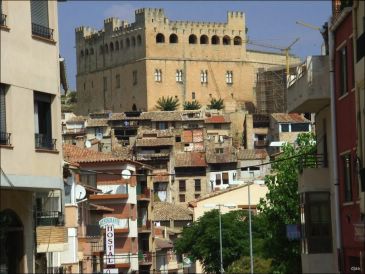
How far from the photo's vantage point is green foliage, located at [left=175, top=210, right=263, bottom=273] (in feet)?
247

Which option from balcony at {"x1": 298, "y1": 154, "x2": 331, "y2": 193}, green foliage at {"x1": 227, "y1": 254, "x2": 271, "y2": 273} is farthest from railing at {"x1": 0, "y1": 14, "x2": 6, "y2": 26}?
green foliage at {"x1": 227, "y1": 254, "x2": 271, "y2": 273}

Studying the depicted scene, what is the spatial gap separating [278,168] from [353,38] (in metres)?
23.5

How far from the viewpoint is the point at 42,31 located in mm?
26234

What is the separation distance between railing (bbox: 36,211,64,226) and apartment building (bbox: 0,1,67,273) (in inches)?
1.0

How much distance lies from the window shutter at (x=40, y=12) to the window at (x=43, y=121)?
1382 millimetres

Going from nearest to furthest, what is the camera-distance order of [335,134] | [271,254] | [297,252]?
1. [335,134]
2. [297,252]
3. [271,254]

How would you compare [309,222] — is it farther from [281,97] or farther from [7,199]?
[281,97]

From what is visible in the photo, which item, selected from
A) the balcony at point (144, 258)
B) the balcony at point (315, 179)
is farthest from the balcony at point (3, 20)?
the balcony at point (144, 258)

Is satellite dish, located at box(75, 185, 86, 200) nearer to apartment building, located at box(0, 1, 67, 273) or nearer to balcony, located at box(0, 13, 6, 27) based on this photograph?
apartment building, located at box(0, 1, 67, 273)

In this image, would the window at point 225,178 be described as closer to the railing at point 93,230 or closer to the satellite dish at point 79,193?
the railing at point 93,230

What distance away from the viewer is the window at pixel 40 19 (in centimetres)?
2581

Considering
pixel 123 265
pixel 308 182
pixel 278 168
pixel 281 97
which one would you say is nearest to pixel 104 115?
pixel 281 97

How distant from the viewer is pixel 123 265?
75.8 m

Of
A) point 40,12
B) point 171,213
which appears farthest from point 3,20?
point 171,213
